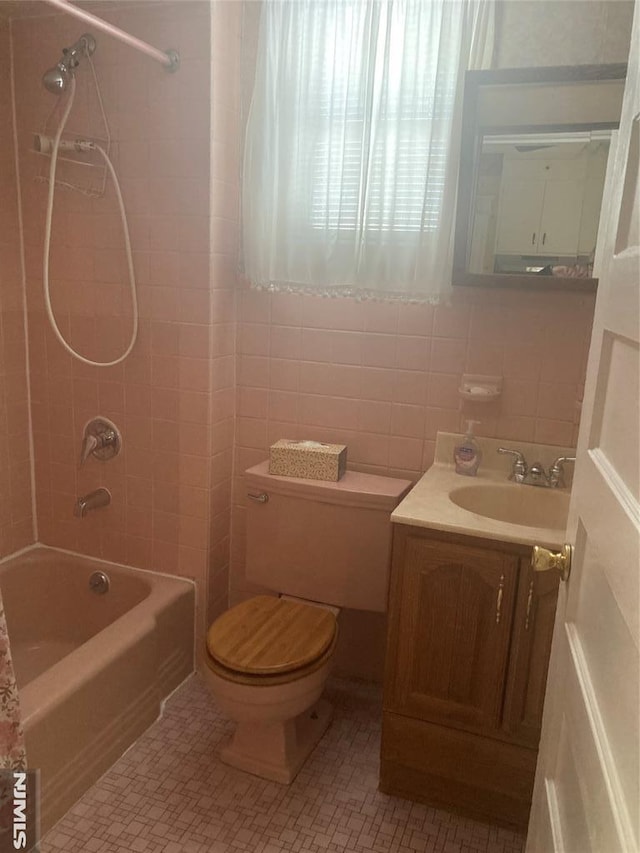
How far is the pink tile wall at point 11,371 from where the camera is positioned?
88.8 inches

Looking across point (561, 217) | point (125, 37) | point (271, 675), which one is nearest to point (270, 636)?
point (271, 675)

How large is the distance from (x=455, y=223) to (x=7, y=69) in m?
1.58

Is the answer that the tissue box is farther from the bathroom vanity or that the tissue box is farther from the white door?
the white door

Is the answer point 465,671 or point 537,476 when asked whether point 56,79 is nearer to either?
point 537,476

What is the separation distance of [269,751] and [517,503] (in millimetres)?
1043

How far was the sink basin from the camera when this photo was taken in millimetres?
1958

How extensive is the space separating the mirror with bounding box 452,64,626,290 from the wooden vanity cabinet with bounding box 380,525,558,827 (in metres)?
0.83

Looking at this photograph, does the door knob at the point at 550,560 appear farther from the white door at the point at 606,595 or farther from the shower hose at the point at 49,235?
the shower hose at the point at 49,235

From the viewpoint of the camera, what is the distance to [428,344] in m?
2.12

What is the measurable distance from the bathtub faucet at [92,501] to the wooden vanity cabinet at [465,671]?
1.17m

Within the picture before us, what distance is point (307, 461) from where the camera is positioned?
2.13 meters

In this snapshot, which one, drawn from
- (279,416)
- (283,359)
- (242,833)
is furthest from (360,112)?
(242,833)

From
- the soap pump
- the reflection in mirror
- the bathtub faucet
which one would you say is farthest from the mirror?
the bathtub faucet

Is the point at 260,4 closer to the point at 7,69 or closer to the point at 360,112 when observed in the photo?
the point at 360,112
